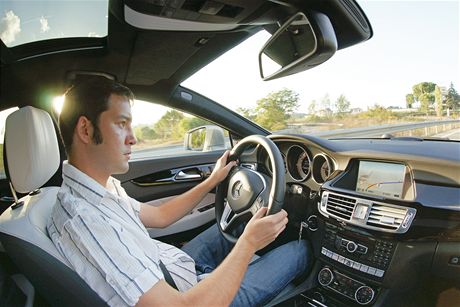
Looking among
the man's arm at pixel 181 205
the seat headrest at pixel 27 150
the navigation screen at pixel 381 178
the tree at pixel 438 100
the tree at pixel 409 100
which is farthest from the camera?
the tree at pixel 409 100

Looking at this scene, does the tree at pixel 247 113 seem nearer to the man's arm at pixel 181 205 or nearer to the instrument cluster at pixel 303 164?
the instrument cluster at pixel 303 164

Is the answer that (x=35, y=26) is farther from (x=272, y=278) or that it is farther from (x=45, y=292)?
(x=272, y=278)

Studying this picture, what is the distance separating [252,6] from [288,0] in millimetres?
245

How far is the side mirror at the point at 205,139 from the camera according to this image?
3.02 meters

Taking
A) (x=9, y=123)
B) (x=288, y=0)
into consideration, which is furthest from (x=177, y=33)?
(x=9, y=123)

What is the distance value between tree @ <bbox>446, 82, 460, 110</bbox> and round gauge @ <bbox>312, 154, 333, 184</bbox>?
2.24 ft

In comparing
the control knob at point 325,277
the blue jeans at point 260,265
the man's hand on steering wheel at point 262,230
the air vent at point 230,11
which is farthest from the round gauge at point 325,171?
the air vent at point 230,11

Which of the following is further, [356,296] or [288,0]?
[356,296]

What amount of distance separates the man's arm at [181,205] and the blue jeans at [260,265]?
0.21 meters

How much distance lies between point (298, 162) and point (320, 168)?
0.17 meters

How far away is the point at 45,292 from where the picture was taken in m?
1.19

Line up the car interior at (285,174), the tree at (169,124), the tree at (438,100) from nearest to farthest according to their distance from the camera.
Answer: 1. the car interior at (285,174)
2. the tree at (438,100)
3. the tree at (169,124)

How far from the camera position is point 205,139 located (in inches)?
122

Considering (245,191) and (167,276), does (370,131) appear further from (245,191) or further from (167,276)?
(167,276)
